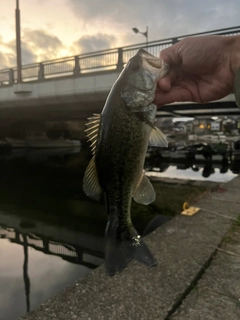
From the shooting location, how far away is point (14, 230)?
10.3m

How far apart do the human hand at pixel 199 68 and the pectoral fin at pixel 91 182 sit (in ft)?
3.58

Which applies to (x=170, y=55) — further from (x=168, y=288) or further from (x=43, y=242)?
(x=43, y=242)

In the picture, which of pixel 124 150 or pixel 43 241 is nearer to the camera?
pixel 124 150

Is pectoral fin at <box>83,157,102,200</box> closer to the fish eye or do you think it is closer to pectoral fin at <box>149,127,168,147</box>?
pectoral fin at <box>149,127,168,147</box>

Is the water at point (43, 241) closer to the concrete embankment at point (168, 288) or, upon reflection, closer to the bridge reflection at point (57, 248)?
the bridge reflection at point (57, 248)

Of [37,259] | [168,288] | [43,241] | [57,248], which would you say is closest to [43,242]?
[43,241]

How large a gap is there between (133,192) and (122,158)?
1.12ft

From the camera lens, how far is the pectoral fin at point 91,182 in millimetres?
2182

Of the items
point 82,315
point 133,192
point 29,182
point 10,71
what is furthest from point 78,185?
point 133,192

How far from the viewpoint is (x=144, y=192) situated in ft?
7.76

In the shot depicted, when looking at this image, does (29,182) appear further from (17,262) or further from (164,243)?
(164,243)

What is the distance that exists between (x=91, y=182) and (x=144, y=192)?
18.6 inches

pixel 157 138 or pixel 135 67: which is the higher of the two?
pixel 135 67

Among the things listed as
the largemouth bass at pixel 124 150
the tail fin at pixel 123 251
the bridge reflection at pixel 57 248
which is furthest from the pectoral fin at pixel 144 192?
the bridge reflection at pixel 57 248
